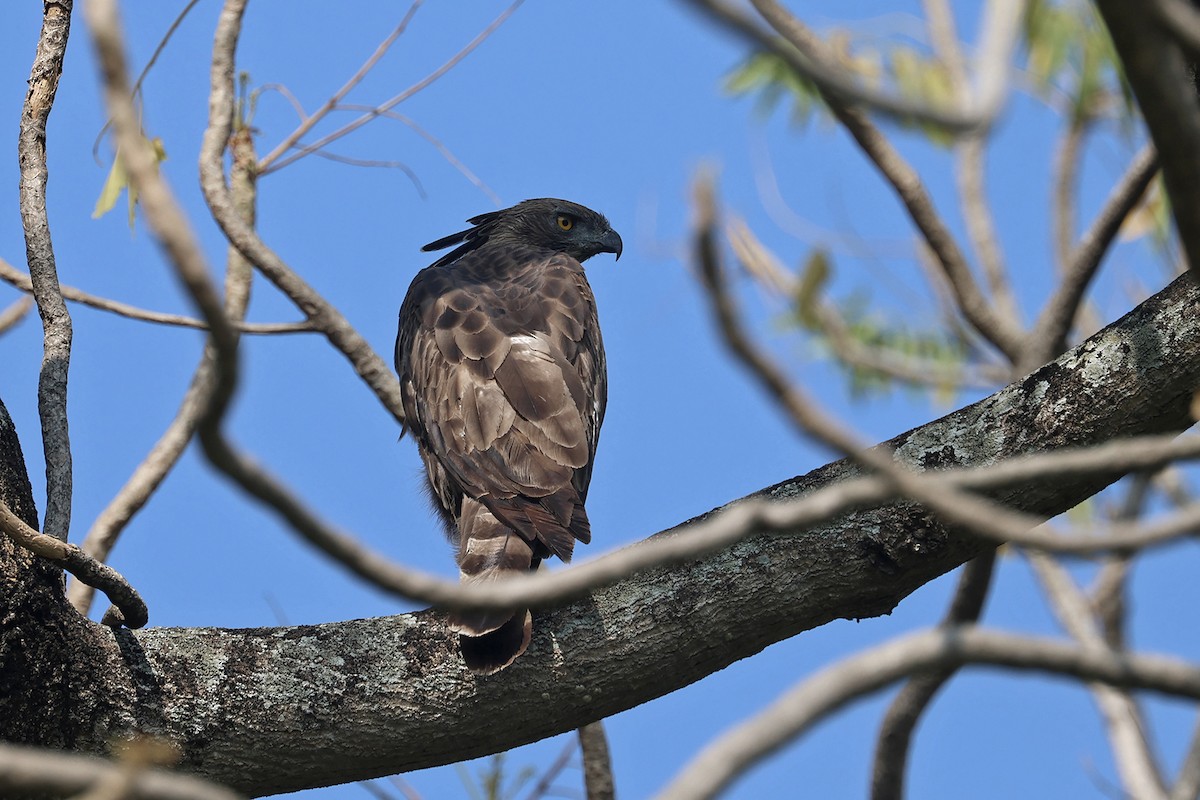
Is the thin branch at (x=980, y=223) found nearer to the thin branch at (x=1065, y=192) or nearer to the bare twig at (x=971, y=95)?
the thin branch at (x=1065, y=192)

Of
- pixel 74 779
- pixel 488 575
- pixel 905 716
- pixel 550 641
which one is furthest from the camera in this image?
pixel 905 716

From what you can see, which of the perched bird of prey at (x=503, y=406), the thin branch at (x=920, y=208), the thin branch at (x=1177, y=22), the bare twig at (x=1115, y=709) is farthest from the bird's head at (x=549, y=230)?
the thin branch at (x=1177, y=22)

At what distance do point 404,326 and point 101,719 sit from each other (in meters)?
2.69

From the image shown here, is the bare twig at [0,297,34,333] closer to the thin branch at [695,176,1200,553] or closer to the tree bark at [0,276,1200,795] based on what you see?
the tree bark at [0,276,1200,795]

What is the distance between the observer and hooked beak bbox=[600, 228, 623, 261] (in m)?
7.40

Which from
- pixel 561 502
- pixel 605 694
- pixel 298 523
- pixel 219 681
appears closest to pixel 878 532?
pixel 605 694

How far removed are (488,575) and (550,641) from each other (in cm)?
58

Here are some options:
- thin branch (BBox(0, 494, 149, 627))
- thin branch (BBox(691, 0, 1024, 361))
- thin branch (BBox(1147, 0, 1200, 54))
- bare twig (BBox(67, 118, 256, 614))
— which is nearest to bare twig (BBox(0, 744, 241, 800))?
thin branch (BBox(1147, 0, 1200, 54))

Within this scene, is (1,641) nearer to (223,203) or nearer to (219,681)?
(219,681)

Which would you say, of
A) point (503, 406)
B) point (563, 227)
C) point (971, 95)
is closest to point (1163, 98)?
point (971, 95)

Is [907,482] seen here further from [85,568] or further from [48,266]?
[48,266]

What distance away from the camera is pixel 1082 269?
538cm

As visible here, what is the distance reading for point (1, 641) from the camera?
3.34 m

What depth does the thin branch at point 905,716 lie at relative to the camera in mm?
4715
